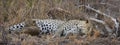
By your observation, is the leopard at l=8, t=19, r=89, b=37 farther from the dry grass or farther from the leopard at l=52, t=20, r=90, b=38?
the dry grass

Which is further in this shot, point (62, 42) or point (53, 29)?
point (53, 29)

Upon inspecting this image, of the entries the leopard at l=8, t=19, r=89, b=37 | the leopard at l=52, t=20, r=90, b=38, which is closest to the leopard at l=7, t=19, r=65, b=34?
the leopard at l=8, t=19, r=89, b=37

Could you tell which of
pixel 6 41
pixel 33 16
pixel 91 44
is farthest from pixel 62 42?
pixel 33 16

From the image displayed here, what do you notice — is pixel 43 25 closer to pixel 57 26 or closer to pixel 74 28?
pixel 57 26

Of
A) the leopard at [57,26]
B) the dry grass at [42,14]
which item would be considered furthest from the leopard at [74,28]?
the dry grass at [42,14]

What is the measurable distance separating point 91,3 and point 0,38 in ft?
12.7

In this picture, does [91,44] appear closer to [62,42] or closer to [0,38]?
[62,42]

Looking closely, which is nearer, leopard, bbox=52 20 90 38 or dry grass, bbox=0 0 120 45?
dry grass, bbox=0 0 120 45

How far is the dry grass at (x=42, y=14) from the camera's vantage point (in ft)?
20.4

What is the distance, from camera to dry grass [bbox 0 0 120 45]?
6223 millimetres

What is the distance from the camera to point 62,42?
6.28 m

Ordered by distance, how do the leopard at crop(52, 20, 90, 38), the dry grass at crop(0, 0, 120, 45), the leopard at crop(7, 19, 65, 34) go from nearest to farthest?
the dry grass at crop(0, 0, 120, 45) < the leopard at crop(52, 20, 90, 38) < the leopard at crop(7, 19, 65, 34)

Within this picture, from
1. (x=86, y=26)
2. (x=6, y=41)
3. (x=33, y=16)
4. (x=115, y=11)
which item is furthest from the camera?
(x=115, y=11)

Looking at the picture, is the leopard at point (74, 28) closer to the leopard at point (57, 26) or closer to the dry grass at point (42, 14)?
the leopard at point (57, 26)
